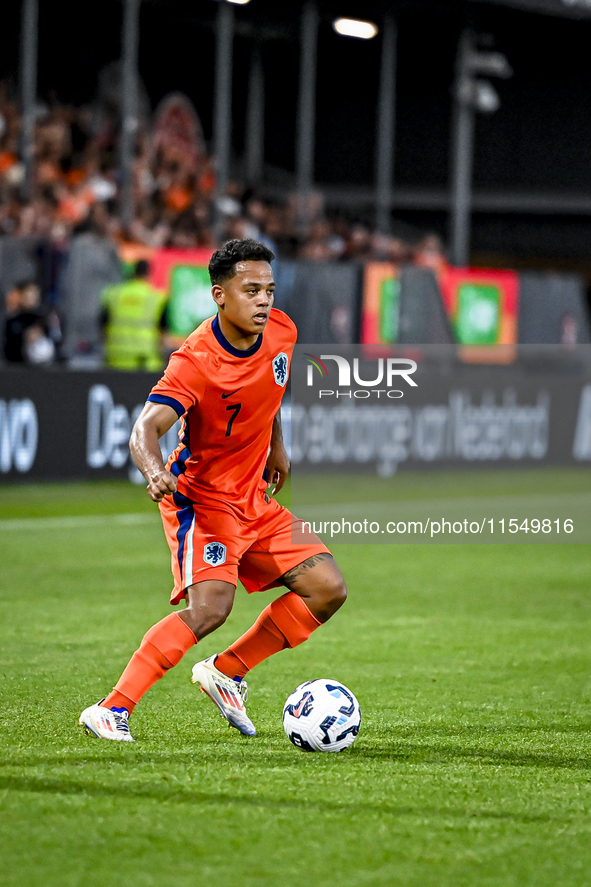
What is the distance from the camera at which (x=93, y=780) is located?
4.09 meters

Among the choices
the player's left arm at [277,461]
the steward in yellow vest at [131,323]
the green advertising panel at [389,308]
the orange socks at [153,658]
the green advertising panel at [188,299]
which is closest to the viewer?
the orange socks at [153,658]

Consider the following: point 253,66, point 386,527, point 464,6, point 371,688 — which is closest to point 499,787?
point 371,688

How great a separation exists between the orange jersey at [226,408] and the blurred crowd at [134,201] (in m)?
8.71

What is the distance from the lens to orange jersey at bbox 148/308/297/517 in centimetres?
462

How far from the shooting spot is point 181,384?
4539mm

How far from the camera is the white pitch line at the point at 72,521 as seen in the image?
11.2 meters

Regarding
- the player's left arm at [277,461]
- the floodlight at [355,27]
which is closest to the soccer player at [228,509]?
the player's left arm at [277,461]

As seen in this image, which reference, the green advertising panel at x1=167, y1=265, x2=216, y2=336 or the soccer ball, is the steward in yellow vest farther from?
the soccer ball

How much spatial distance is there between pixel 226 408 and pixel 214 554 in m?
0.52

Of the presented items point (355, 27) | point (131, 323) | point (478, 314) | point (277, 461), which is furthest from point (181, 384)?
point (355, 27)

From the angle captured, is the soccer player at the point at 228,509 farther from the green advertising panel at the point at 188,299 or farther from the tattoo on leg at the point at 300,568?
the green advertising panel at the point at 188,299

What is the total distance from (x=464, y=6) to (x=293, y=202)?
14.3 feet

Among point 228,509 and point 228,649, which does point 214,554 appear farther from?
point 228,649

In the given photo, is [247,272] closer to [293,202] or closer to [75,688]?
[75,688]
